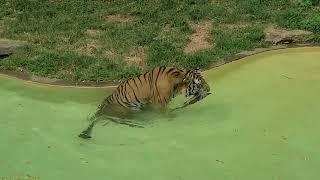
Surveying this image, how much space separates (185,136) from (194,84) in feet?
2.30

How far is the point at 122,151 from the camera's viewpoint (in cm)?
589

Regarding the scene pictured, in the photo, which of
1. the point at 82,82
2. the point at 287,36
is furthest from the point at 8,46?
the point at 287,36

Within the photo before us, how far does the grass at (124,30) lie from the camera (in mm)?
8180

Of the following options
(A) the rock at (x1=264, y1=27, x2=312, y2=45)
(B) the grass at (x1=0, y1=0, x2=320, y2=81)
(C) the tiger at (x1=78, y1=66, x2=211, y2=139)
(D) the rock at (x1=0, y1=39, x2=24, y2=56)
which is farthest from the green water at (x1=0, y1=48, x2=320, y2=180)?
(A) the rock at (x1=264, y1=27, x2=312, y2=45)

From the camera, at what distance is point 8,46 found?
866 centimetres

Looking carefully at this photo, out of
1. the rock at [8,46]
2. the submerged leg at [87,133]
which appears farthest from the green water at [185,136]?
the rock at [8,46]

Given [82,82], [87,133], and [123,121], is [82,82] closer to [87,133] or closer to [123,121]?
[123,121]

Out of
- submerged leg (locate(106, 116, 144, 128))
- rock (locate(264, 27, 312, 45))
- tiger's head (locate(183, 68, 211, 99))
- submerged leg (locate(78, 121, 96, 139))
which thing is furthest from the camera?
rock (locate(264, 27, 312, 45))

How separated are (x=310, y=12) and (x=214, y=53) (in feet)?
8.39

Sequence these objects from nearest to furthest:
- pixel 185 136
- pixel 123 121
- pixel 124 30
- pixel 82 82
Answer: pixel 185 136
pixel 123 121
pixel 82 82
pixel 124 30

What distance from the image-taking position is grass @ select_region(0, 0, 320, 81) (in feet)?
26.8

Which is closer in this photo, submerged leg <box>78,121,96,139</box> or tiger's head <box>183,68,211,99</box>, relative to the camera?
submerged leg <box>78,121,96,139</box>

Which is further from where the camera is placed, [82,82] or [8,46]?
[8,46]

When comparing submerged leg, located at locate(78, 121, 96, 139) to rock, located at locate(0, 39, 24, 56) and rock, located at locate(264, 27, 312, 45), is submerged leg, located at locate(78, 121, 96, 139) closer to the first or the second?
rock, located at locate(0, 39, 24, 56)
